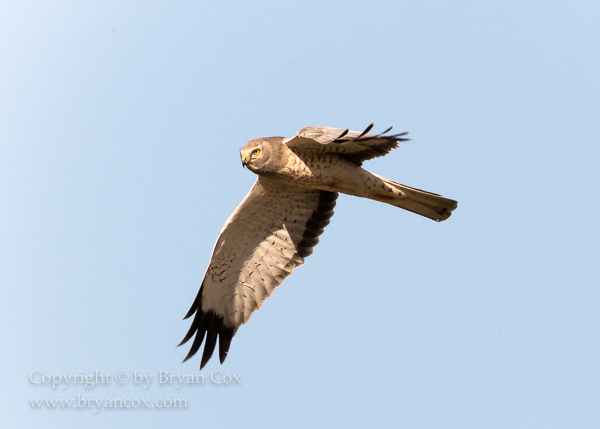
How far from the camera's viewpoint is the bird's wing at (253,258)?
28.9 feet

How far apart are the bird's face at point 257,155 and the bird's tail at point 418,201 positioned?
136 cm

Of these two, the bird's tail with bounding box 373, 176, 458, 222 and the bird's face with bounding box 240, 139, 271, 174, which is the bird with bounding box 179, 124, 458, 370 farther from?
the bird's face with bounding box 240, 139, 271, 174

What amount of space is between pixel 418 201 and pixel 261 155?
198cm

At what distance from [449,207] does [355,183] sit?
1202 mm

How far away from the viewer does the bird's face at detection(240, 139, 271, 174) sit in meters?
7.49

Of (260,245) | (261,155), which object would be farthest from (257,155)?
(260,245)

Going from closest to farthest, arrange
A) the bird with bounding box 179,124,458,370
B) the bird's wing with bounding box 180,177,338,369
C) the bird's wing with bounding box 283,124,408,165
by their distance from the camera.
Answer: the bird's wing with bounding box 283,124,408,165
the bird with bounding box 179,124,458,370
the bird's wing with bounding box 180,177,338,369

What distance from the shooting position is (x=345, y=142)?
6.98 m

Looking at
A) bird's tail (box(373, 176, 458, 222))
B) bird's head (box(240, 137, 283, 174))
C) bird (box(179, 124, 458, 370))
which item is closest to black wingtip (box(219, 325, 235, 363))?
bird (box(179, 124, 458, 370))

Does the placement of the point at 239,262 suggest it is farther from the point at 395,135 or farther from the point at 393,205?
the point at 395,135

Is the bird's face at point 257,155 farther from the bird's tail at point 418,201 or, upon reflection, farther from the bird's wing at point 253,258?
the bird's tail at point 418,201

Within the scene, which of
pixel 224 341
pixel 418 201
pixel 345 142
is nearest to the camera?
pixel 345 142

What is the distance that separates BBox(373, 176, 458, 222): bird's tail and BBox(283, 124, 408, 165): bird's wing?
1.28 feet

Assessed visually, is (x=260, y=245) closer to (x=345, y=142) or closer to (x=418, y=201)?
(x=418, y=201)
